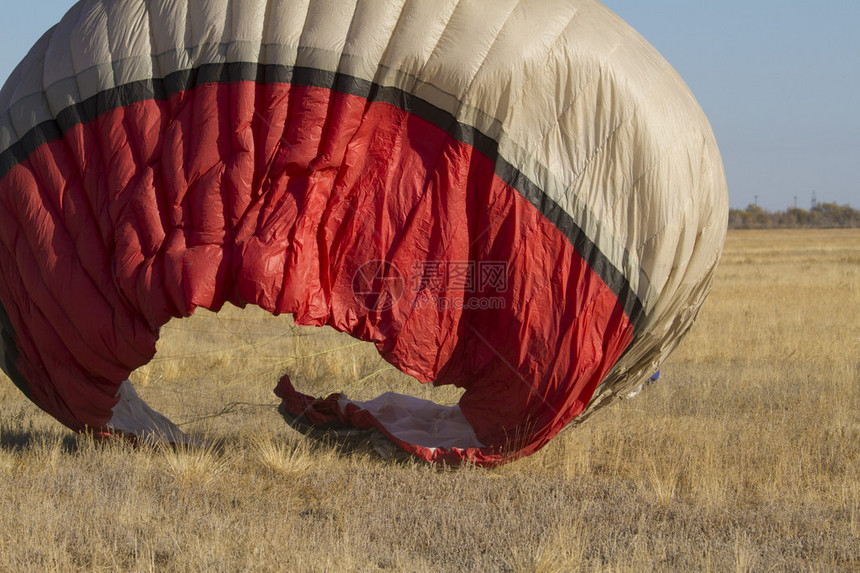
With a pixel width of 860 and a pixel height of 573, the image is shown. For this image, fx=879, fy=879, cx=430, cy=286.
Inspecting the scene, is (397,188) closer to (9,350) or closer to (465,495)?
(465,495)

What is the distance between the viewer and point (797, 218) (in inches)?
2707

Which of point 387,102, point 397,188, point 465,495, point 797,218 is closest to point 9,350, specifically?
point 397,188

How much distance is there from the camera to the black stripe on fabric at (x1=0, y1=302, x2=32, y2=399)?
5629 millimetres

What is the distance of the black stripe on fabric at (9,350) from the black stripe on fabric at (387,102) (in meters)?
1.37

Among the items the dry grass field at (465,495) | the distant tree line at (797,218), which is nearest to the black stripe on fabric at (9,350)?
the dry grass field at (465,495)

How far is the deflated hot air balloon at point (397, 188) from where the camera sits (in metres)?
4.98

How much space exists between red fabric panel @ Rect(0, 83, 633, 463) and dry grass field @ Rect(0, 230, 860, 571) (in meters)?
0.70

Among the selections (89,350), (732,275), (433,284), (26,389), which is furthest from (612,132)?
(732,275)

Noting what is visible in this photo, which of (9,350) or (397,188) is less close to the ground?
(397,188)

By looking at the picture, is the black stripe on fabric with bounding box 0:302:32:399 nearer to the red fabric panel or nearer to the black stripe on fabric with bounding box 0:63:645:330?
the red fabric panel

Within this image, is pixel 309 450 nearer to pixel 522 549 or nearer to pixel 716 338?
pixel 522 549

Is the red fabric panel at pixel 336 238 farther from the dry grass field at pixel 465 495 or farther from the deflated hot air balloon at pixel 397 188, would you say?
the dry grass field at pixel 465 495

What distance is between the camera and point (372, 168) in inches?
200

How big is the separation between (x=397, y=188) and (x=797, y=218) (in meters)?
70.1
